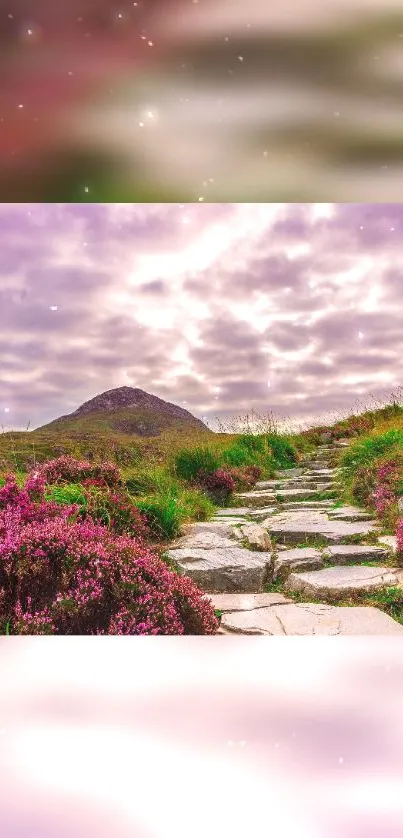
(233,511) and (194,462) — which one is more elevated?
(194,462)

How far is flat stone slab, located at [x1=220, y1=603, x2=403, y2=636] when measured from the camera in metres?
2.62

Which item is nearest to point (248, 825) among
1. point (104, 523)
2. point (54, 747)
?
point (54, 747)

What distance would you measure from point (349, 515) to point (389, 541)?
2.38 ft

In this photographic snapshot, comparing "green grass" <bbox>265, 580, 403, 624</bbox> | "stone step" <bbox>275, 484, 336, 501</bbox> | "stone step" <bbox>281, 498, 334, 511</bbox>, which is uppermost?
"stone step" <bbox>275, 484, 336, 501</bbox>

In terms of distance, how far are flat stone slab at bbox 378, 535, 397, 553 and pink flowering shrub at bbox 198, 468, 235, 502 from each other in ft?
6.04

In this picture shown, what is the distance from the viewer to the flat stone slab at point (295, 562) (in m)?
3.46

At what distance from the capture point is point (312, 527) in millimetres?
4191

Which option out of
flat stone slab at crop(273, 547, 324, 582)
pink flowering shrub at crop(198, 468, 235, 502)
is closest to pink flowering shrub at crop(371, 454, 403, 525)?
flat stone slab at crop(273, 547, 324, 582)

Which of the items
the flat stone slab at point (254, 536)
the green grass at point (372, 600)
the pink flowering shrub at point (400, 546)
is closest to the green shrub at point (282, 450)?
the flat stone slab at point (254, 536)

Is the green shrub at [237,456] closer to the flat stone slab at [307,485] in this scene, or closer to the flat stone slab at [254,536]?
the flat stone slab at [307,485]

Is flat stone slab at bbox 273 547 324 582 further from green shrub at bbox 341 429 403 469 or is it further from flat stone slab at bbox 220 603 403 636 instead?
green shrub at bbox 341 429 403 469

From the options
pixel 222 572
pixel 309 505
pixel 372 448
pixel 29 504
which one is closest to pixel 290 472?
pixel 372 448

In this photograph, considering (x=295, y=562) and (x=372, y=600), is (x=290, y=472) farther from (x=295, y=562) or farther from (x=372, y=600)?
(x=372, y=600)
